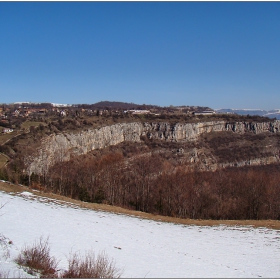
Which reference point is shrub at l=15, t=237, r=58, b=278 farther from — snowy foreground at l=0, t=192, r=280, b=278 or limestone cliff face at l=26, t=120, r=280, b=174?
limestone cliff face at l=26, t=120, r=280, b=174

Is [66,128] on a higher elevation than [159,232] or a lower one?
higher

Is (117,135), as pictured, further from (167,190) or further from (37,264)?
(37,264)

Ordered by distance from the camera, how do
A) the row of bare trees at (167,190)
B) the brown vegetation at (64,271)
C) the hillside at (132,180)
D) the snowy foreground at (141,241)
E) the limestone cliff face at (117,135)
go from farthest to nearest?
the limestone cliff face at (117,135) < the hillside at (132,180) < the row of bare trees at (167,190) < the snowy foreground at (141,241) < the brown vegetation at (64,271)

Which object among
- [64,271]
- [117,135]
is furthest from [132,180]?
[117,135]

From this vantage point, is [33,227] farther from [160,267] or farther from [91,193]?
[91,193]

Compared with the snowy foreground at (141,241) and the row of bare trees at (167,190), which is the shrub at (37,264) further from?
Answer: the row of bare trees at (167,190)

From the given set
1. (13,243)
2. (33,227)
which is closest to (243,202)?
(33,227)

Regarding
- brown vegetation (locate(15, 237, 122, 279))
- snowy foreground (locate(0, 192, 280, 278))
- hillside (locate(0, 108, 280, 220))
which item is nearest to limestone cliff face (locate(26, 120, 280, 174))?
hillside (locate(0, 108, 280, 220))

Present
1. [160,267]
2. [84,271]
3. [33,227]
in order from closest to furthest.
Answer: [84,271] < [160,267] < [33,227]

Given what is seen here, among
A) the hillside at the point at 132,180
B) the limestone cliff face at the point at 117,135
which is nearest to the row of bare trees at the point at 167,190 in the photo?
the hillside at the point at 132,180
